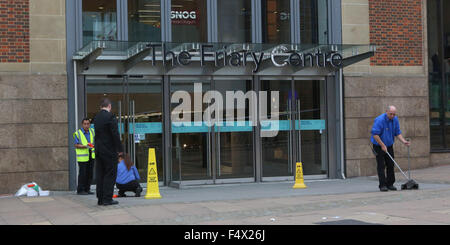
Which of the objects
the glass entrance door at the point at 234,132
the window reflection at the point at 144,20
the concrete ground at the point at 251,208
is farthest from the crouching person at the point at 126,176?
the window reflection at the point at 144,20

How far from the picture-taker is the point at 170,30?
14.5m

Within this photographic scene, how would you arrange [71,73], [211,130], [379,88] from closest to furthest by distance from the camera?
[71,73] < [211,130] < [379,88]

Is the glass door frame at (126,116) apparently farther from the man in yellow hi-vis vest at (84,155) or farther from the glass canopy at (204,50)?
the man in yellow hi-vis vest at (84,155)

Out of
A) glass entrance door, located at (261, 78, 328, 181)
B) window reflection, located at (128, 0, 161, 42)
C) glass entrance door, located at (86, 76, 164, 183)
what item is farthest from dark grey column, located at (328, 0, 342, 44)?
glass entrance door, located at (86, 76, 164, 183)

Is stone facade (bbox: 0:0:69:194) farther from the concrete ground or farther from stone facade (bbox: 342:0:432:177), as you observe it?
stone facade (bbox: 342:0:432:177)

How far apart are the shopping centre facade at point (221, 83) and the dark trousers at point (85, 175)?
2.91ft

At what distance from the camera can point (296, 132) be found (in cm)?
1540

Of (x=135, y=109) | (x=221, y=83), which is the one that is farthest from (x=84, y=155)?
(x=221, y=83)

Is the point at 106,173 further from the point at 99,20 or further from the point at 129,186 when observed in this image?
the point at 99,20

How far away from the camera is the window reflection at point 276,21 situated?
1524cm

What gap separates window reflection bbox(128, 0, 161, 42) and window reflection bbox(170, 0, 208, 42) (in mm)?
390

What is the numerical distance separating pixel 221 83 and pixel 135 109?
2242 millimetres
